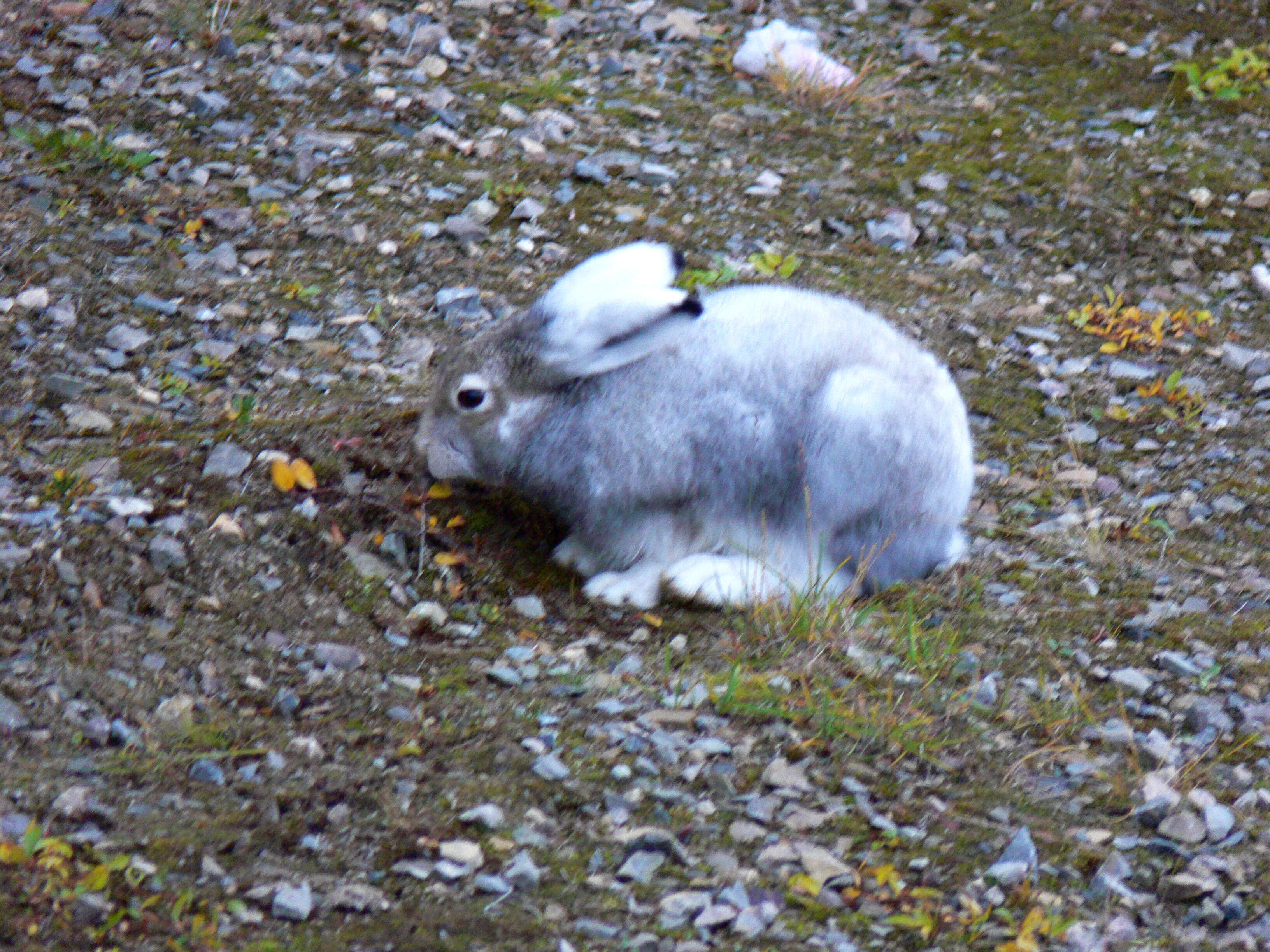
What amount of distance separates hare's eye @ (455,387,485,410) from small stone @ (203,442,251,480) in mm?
807

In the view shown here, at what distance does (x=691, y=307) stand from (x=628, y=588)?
42.3 inches

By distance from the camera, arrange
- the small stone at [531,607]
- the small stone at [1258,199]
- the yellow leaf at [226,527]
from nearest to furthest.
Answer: the yellow leaf at [226,527] → the small stone at [531,607] → the small stone at [1258,199]

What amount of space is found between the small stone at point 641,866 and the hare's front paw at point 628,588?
139cm

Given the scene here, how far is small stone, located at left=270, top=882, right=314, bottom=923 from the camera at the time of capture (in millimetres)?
3537

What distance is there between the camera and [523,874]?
376 cm

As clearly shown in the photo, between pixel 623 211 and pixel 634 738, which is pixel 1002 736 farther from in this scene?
pixel 623 211

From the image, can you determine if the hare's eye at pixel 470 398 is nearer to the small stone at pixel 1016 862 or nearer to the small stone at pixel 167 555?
the small stone at pixel 167 555

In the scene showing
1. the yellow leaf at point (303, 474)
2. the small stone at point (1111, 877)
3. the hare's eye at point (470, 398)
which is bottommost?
the yellow leaf at point (303, 474)

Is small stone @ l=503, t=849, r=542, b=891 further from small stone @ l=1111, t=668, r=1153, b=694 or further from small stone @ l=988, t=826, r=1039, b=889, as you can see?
small stone @ l=1111, t=668, r=1153, b=694

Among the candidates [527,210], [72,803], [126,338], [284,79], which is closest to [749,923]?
[72,803]

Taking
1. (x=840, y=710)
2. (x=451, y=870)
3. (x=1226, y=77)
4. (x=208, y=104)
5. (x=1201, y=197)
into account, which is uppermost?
(x=1226, y=77)

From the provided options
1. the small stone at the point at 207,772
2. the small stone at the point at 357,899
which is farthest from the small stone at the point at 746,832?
the small stone at the point at 207,772

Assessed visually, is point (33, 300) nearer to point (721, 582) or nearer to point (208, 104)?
point (208, 104)

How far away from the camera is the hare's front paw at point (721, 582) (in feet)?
16.9
